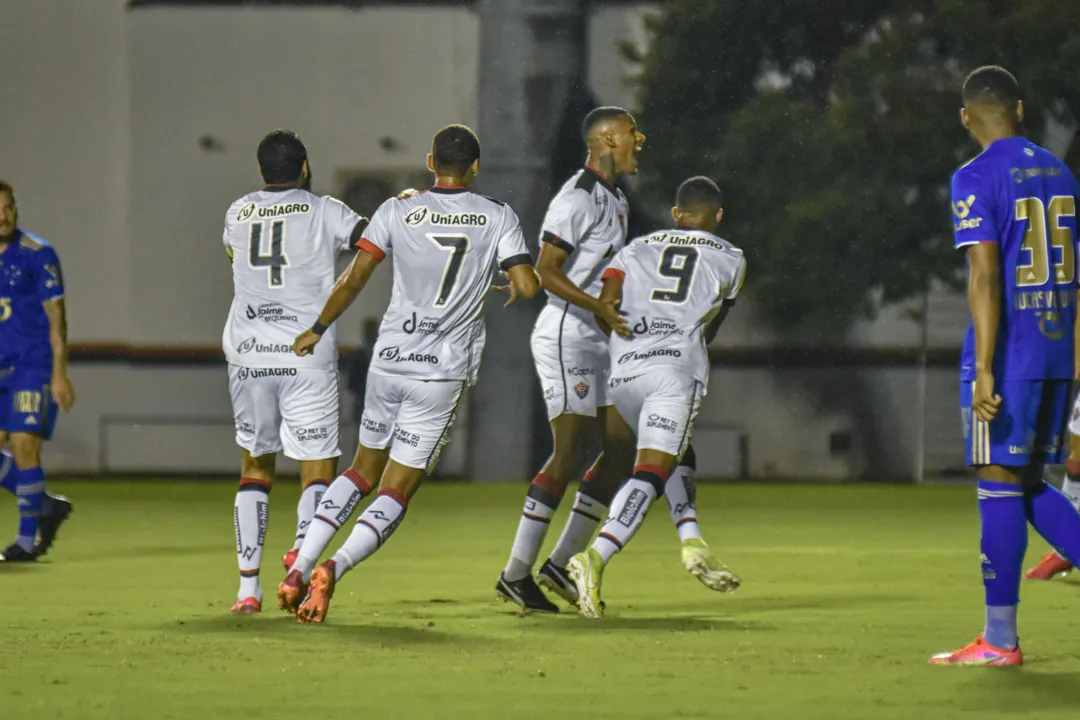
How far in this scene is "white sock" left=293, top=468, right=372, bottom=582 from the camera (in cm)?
820

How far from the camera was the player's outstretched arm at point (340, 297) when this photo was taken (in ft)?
27.1

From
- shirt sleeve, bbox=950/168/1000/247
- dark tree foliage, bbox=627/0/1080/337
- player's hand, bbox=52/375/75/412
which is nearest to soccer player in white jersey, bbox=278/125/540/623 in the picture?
shirt sleeve, bbox=950/168/1000/247

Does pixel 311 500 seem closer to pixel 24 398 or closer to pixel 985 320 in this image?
pixel 24 398

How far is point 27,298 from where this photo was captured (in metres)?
11.5

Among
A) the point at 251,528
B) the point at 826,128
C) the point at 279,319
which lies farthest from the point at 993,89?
the point at 826,128

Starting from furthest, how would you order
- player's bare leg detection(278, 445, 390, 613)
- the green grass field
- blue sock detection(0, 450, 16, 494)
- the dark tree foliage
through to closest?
the dark tree foliage → blue sock detection(0, 450, 16, 494) → player's bare leg detection(278, 445, 390, 613) → the green grass field

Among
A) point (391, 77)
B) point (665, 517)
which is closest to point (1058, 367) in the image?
point (665, 517)

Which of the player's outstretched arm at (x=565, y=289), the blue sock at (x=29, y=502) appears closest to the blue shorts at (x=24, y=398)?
the blue sock at (x=29, y=502)

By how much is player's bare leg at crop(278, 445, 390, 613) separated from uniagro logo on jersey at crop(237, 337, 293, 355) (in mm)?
599

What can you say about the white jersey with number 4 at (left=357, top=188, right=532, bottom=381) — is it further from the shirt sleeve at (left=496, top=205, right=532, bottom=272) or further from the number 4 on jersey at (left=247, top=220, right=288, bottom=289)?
the number 4 on jersey at (left=247, top=220, right=288, bottom=289)

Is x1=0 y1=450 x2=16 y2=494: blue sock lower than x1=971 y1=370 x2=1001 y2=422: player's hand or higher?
lower

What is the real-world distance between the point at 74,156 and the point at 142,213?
1043 millimetres

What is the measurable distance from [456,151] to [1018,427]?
2766 millimetres

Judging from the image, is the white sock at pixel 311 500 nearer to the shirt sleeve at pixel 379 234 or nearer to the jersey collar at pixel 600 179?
the shirt sleeve at pixel 379 234
